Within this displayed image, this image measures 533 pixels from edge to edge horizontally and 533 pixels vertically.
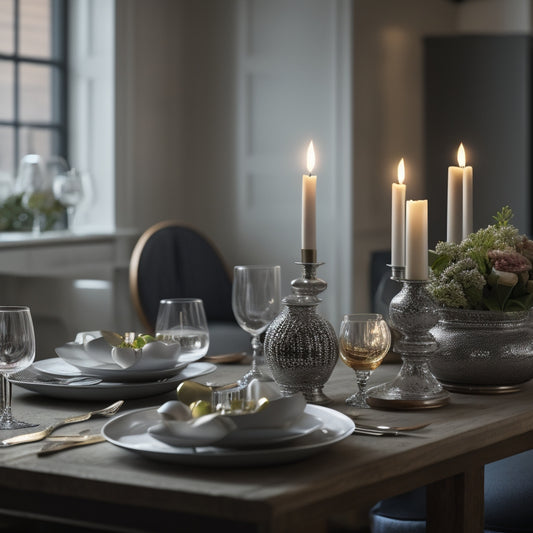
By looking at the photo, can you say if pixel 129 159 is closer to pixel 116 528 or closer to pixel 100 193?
pixel 100 193

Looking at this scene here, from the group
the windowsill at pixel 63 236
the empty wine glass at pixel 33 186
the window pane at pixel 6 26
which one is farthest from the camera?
the window pane at pixel 6 26

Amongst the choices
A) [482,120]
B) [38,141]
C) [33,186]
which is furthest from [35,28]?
[482,120]

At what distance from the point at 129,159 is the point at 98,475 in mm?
3275

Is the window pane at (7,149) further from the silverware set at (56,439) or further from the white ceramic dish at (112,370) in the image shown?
the silverware set at (56,439)

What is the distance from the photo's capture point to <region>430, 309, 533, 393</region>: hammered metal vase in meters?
1.57

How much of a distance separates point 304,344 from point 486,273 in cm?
35

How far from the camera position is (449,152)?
4516 millimetres

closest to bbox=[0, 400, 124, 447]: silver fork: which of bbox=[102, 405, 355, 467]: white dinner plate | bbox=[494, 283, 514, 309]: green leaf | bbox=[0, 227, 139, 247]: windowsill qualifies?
bbox=[102, 405, 355, 467]: white dinner plate

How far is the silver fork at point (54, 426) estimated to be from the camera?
1.23 meters

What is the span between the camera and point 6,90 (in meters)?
3.99

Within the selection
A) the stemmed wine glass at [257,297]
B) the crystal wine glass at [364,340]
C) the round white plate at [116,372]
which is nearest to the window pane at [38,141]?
the stemmed wine glass at [257,297]

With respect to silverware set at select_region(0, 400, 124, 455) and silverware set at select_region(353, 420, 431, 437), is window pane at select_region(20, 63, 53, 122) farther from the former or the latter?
silverware set at select_region(353, 420, 431, 437)

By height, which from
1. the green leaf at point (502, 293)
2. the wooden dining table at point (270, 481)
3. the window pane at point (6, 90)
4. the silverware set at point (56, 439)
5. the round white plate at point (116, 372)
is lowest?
the wooden dining table at point (270, 481)

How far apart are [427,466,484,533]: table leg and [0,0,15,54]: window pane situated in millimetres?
3149
